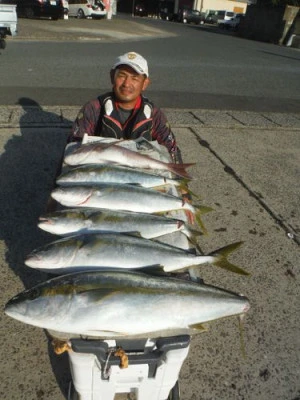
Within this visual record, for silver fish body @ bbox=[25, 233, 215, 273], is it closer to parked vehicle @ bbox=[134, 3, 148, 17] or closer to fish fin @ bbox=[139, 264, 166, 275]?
fish fin @ bbox=[139, 264, 166, 275]

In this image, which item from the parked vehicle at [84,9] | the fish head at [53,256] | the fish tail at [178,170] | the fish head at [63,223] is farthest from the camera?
the parked vehicle at [84,9]

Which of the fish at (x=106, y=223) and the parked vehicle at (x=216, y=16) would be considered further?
the parked vehicle at (x=216, y=16)

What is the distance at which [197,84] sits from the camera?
11812 mm

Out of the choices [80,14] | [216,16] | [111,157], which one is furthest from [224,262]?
[216,16]

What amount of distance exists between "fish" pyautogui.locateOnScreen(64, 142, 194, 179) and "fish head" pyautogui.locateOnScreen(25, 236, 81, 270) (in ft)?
4.02

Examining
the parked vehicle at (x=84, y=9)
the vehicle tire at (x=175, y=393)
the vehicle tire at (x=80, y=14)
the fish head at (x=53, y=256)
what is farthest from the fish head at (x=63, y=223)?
the vehicle tire at (x=80, y=14)

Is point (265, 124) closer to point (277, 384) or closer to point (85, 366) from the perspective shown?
point (277, 384)

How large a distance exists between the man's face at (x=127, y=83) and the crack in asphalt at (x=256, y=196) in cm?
235

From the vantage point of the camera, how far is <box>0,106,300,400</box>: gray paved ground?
2709mm

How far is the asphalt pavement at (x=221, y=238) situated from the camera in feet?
8.89

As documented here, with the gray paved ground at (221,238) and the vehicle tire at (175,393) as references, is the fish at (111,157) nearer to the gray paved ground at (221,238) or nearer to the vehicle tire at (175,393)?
the gray paved ground at (221,238)

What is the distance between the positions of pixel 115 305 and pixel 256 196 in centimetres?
389

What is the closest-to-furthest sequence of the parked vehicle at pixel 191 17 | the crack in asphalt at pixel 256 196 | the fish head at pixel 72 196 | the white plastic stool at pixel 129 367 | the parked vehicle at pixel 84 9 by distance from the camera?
the white plastic stool at pixel 129 367
the fish head at pixel 72 196
the crack in asphalt at pixel 256 196
the parked vehicle at pixel 84 9
the parked vehicle at pixel 191 17

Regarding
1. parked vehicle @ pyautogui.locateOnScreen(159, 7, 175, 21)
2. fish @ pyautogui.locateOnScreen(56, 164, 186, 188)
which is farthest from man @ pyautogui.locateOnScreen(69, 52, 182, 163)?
parked vehicle @ pyautogui.locateOnScreen(159, 7, 175, 21)
